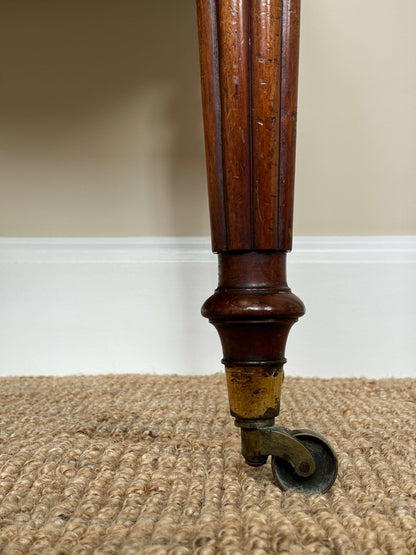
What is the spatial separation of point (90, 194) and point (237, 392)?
0.66 m

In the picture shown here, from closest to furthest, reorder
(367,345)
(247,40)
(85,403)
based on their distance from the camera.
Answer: (247,40) → (85,403) → (367,345)

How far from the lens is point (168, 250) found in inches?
38.7

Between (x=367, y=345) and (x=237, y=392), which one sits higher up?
(x=237, y=392)

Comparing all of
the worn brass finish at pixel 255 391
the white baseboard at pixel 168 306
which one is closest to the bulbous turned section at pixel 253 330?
the worn brass finish at pixel 255 391

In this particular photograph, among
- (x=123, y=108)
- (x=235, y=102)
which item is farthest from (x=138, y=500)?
(x=123, y=108)

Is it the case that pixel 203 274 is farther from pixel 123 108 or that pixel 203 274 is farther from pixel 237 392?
pixel 237 392

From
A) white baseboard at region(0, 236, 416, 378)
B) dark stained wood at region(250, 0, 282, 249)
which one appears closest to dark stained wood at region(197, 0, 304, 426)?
dark stained wood at region(250, 0, 282, 249)

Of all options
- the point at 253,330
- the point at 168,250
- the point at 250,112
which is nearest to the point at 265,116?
the point at 250,112

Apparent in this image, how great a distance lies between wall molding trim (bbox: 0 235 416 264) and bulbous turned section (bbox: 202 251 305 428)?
21.6 inches

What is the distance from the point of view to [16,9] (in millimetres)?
1005

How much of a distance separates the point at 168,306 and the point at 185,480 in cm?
53

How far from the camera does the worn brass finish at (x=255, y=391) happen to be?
1.38 feet

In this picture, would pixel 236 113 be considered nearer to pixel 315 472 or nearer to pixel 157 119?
pixel 315 472

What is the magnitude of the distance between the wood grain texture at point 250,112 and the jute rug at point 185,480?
0.18m
